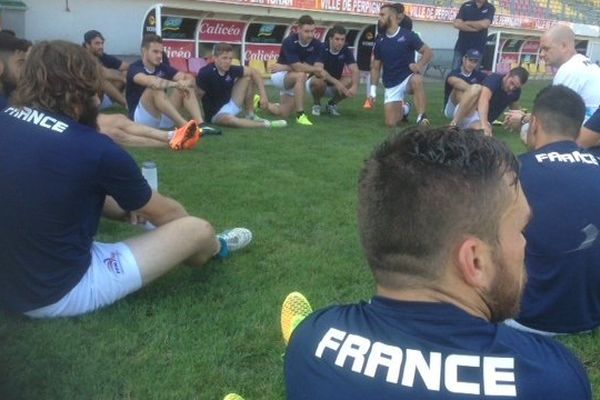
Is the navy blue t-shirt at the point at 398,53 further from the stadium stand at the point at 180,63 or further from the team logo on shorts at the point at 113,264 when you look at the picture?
the team logo on shorts at the point at 113,264

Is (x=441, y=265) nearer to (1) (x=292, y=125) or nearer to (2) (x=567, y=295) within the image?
(2) (x=567, y=295)

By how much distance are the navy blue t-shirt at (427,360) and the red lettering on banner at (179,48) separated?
1367cm

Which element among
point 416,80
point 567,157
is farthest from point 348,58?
point 567,157

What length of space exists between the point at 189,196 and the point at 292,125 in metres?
4.15

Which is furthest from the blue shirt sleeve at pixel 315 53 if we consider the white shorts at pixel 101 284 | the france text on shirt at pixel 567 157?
the france text on shirt at pixel 567 157

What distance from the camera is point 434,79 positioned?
65.3ft

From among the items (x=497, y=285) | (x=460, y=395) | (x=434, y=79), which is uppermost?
(x=497, y=285)

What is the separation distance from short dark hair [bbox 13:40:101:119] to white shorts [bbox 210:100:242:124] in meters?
5.85

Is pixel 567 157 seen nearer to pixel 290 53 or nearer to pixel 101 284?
pixel 101 284

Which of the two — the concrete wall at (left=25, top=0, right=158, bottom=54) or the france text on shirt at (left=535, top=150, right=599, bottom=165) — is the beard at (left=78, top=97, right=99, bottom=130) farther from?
the concrete wall at (left=25, top=0, right=158, bottom=54)

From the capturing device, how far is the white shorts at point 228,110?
897cm

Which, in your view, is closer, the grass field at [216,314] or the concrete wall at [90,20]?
the grass field at [216,314]

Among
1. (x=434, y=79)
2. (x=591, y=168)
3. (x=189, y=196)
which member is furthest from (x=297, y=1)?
(x=591, y=168)

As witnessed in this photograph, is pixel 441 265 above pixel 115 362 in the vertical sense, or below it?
above
